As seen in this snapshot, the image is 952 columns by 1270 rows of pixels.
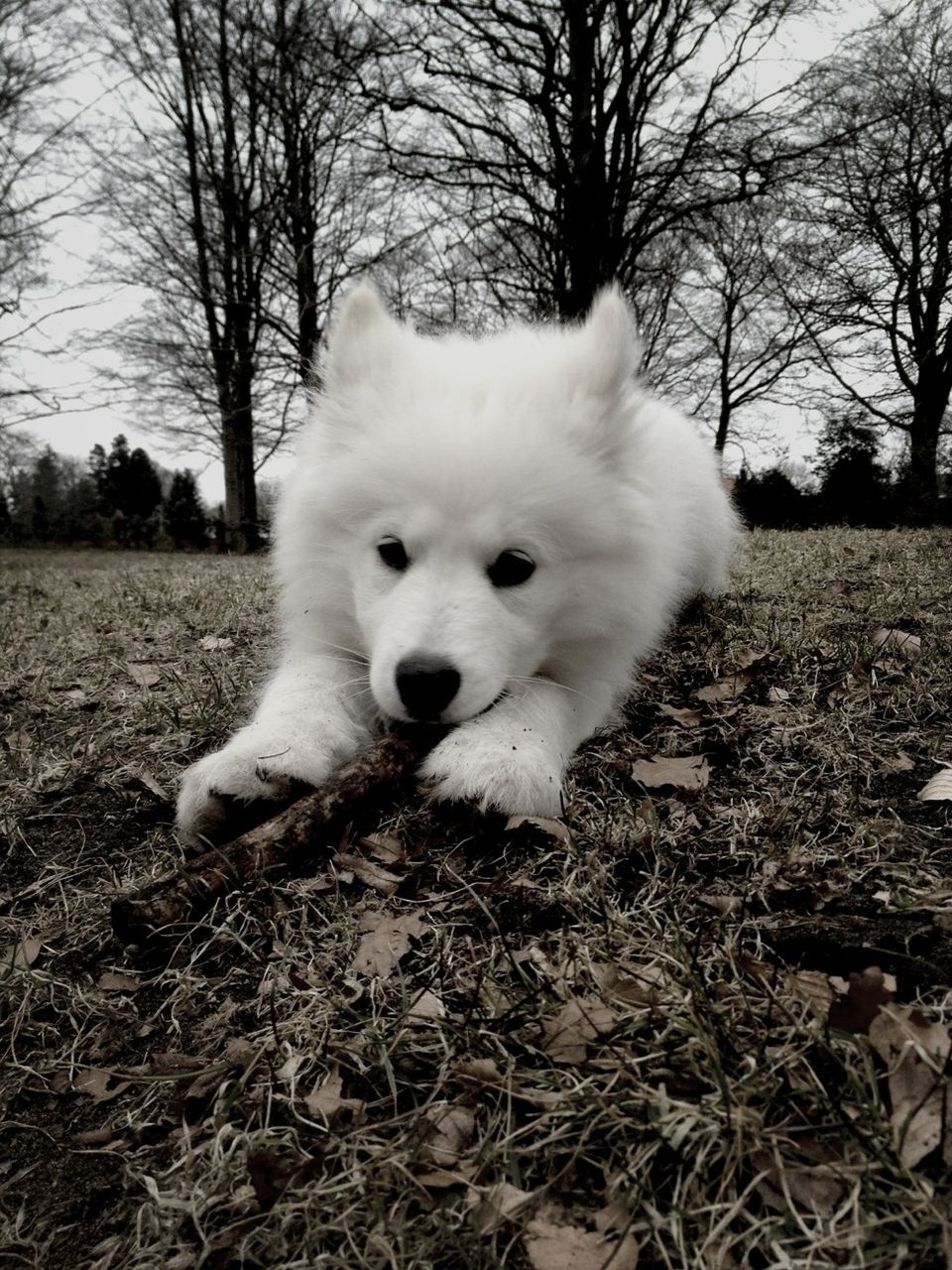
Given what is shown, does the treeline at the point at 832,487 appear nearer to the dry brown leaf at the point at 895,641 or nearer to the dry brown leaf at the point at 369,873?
the dry brown leaf at the point at 895,641

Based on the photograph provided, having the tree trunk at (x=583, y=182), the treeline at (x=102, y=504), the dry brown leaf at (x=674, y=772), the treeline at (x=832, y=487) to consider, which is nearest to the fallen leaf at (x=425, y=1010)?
the dry brown leaf at (x=674, y=772)

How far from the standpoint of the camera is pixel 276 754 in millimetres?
2088

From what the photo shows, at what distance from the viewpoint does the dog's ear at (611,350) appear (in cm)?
265

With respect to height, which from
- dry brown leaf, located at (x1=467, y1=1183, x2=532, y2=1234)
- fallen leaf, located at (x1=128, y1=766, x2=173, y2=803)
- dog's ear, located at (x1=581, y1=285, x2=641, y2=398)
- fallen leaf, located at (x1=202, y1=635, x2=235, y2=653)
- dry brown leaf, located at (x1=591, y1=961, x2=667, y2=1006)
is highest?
dog's ear, located at (x1=581, y1=285, x2=641, y2=398)

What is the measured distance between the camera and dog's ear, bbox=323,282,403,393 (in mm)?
2785

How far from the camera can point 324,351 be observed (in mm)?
2969

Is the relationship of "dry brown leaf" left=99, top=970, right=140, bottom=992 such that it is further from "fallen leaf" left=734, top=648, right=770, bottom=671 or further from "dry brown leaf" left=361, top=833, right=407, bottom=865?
"fallen leaf" left=734, top=648, right=770, bottom=671

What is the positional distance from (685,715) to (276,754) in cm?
146

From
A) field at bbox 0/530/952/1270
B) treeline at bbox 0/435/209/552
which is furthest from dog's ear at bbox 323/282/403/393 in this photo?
treeline at bbox 0/435/209/552

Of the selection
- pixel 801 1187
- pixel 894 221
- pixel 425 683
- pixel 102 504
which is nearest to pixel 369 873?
pixel 425 683

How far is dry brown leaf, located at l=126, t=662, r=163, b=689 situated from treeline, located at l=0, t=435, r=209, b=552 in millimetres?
18281

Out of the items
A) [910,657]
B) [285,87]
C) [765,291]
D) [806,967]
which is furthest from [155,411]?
[806,967]

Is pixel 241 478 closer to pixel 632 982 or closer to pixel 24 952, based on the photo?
pixel 24 952

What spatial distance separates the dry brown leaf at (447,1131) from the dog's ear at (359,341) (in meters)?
2.19
